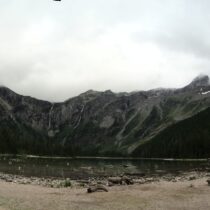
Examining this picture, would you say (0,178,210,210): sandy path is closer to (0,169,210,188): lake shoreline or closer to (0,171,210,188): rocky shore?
(0,171,210,188): rocky shore

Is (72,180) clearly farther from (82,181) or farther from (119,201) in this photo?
(119,201)

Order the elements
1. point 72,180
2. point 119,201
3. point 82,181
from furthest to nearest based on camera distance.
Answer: point 72,180
point 82,181
point 119,201

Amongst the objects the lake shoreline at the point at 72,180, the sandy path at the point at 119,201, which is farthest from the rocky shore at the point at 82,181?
the sandy path at the point at 119,201

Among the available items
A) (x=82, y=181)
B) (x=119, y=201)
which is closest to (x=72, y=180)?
(x=82, y=181)

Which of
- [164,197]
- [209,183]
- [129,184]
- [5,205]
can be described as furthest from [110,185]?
[5,205]

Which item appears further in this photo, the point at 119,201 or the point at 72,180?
the point at 72,180

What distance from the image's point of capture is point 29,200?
144ft

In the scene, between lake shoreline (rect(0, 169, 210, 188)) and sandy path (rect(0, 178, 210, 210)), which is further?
lake shoreline (rect(0, 169, 210, 188))

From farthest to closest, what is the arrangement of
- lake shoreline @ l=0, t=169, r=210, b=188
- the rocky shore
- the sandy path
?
lake shoreline @ l=0, t=169, r=210, b=188 < the rocky shore < the sandy path

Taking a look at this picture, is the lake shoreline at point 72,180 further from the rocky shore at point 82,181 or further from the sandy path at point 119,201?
the sandy path at point 119,201

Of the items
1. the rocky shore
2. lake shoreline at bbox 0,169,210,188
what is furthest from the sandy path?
lake shoreline at bbox 0,169,210,188

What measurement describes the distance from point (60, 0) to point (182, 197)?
100 ft

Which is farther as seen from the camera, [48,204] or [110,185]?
[110,185]

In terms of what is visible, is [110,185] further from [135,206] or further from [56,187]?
[135,206]
